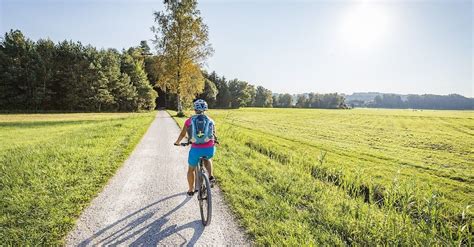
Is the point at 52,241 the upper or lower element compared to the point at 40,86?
lower

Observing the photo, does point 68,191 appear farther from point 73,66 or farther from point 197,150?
point 73,66

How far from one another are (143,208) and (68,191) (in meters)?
2.24

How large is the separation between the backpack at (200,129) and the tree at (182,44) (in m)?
30.5

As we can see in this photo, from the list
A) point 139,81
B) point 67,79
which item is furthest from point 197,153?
point 139,81

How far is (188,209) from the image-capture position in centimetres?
591

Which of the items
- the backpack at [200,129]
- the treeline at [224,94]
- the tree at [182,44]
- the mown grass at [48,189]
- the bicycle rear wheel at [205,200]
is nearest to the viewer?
the mown grass at [48,189]

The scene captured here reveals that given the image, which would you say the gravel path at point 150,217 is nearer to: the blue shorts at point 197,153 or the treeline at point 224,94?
the blue shorts at point 197,153

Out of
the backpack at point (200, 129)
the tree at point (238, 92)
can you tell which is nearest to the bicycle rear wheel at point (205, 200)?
the backpack at point (200, 129)

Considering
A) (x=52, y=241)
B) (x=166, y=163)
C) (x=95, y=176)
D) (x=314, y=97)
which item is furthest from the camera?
(x=314, y=97)

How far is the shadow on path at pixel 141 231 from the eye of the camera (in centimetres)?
454

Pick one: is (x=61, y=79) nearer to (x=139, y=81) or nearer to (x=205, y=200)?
(x=139, y=81)

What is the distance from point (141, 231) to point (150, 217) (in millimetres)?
577

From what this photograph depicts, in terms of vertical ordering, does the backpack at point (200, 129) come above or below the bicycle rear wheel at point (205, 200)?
above

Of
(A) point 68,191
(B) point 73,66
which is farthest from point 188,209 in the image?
(B) point 73,66
